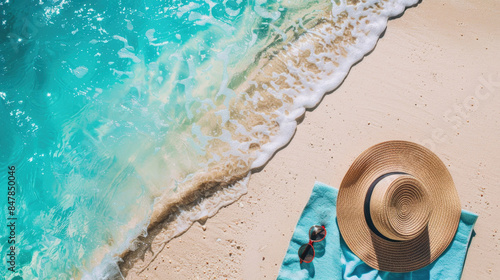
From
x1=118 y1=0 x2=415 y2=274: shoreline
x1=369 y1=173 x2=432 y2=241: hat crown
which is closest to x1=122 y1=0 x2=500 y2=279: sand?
x1=118 y1=0 x2=415 y2=274: shoreline

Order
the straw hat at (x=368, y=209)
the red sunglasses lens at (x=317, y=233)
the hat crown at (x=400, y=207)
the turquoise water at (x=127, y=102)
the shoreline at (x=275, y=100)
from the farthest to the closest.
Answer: the turquoise water at (x=127, y=102)
the shoreline at (x=275, y=100)
the red sunglasses lens at (x=317, y=233)
the straw hat at (x=368, y=209)
the hat crown at (x=400, y=207)

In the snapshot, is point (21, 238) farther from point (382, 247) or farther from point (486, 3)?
point (486, 3)

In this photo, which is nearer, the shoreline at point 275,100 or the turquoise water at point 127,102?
the shoreline at point 275,100

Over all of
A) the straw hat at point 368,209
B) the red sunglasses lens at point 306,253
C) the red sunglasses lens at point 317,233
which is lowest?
the red sunglasses lens at point 306,253

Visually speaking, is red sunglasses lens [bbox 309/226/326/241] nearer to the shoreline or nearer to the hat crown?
the hat crown

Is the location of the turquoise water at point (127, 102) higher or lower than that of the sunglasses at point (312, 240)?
higher

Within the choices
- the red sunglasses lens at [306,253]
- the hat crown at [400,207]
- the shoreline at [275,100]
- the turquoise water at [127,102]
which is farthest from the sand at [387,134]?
the hat crown at [400,207]

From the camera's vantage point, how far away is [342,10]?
4.60 metres

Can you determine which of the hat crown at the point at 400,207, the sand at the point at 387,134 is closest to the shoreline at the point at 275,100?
the sand at the point at 387,134

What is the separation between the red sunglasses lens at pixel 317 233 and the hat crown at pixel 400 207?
0.78m

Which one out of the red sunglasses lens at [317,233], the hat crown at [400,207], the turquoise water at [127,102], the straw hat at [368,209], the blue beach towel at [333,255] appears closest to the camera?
the hat crown at [400,207]

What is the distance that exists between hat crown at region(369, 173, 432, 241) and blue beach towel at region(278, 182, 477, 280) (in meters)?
0.69

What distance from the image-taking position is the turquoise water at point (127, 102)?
14.8 feet

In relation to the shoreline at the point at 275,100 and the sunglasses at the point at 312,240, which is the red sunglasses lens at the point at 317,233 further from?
the shoreline at the point at 275,100
